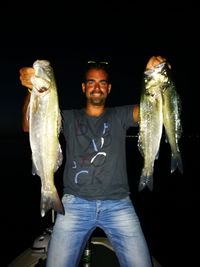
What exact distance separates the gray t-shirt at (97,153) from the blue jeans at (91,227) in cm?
14

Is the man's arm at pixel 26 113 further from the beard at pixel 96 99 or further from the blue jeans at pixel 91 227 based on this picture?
the blue jeans at pixel 91 227

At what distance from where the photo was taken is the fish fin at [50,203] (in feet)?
12.9

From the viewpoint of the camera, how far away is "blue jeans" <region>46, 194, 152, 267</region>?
13.2 feet

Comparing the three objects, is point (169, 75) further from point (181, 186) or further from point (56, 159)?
point (181, 186)

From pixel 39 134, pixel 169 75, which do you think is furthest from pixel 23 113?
pixel 169 75

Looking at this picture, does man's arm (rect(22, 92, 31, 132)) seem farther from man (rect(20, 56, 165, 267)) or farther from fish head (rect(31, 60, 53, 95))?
fish head (rect(31, 60, 53, 95))

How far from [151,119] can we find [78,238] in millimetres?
1741

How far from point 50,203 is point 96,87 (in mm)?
1640

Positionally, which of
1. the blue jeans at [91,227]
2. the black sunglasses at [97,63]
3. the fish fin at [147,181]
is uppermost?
the black sunglasses at [97,63]

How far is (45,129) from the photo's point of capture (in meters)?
3.90

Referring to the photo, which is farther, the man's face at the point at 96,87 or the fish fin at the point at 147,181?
the man's face at the point at 96,87

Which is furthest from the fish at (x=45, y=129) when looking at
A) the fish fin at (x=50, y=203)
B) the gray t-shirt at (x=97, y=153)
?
the gray t-shirt at (x=97, y=153)

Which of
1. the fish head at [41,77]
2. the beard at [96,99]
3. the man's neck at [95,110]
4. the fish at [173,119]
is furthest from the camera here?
the man's neck at [95,110]

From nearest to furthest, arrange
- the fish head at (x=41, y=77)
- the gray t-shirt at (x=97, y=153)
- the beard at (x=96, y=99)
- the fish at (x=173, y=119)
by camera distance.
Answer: the fish head at (x=41, y=77)
the fish at (x=173, y=119)
the gray t-shirt at (x=97, y=153)
the beard at (x=96, y=99)
